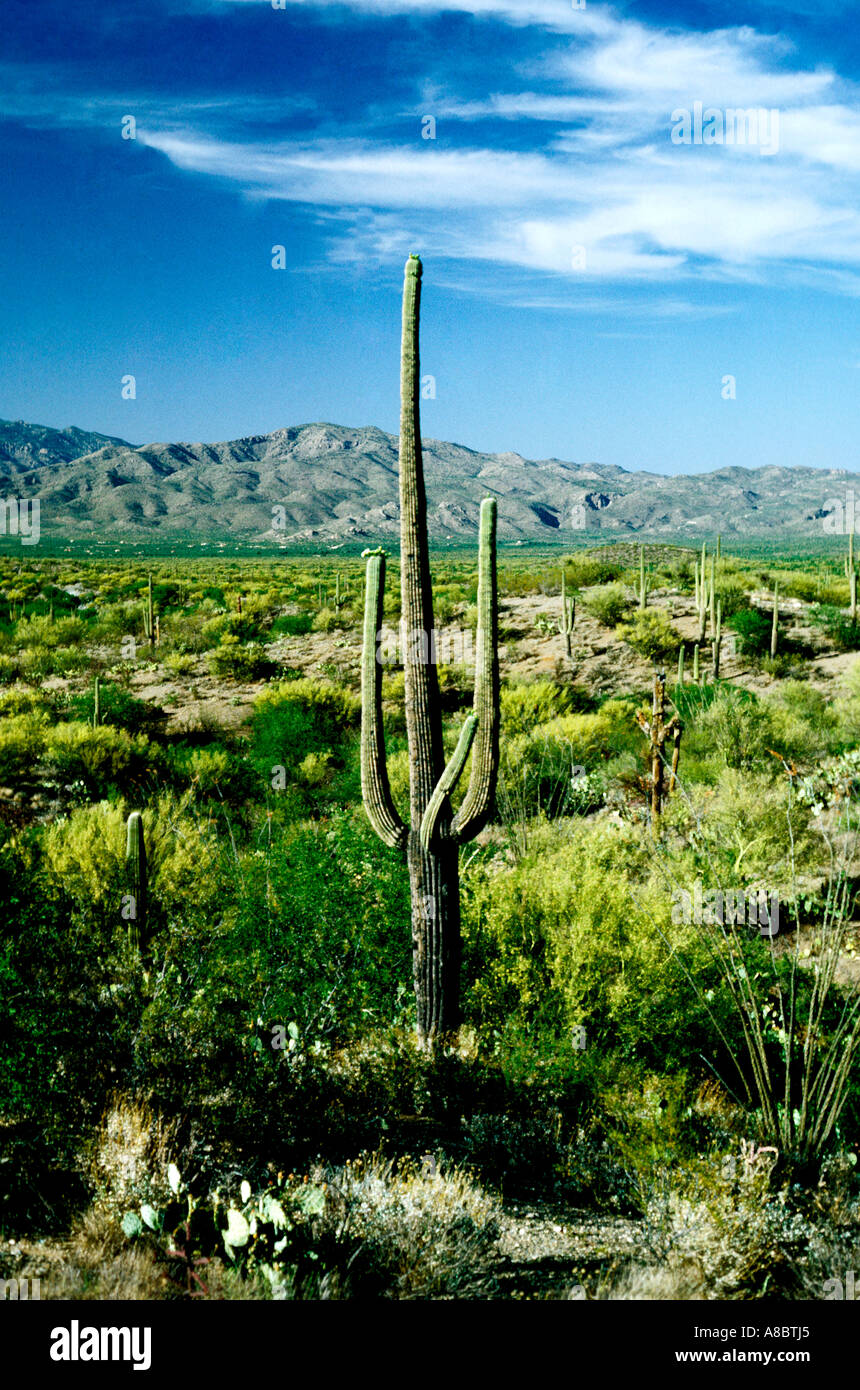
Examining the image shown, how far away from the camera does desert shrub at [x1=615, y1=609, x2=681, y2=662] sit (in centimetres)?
2662

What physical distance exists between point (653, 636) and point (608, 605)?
3677mm

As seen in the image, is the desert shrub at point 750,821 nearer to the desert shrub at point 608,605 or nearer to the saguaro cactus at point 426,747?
the saguaro cactus at point 426,747

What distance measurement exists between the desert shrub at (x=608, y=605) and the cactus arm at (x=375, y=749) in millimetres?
23306

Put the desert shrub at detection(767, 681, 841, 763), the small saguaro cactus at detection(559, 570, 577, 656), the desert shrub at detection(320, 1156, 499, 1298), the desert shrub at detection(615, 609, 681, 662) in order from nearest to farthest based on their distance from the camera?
1. the desert shrub at detection(320, 1156, 499, 1298)
2. the desert shrub at detection(767, 681, 841, 763)
3. the desert shrub at detection(615, 609, 681, 662)
4. the small saguaro cactus at detection(559, 570, 577, 656)

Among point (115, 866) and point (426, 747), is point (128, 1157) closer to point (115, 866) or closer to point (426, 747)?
point (426, 747)

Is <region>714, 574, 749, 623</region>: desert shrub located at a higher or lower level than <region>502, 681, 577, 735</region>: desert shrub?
higher

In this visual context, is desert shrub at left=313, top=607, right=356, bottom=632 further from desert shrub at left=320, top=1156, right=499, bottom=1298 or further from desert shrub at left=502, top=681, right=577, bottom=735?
desert shrub at left=320, top=1156, right=499, bottom=1298

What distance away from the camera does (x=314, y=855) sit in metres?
8.73

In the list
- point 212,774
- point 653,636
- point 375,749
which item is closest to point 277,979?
point 375,749

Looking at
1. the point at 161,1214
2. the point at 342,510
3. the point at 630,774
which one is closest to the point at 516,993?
the point at 161,1214

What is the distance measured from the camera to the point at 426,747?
7.32m

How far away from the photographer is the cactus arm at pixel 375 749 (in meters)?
7.46

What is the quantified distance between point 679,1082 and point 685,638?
22212mm

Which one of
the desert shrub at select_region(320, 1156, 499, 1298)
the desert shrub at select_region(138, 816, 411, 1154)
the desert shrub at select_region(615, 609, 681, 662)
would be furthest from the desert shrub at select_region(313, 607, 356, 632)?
the desert shrub at select_region(320, 1156, 499, 1298)
